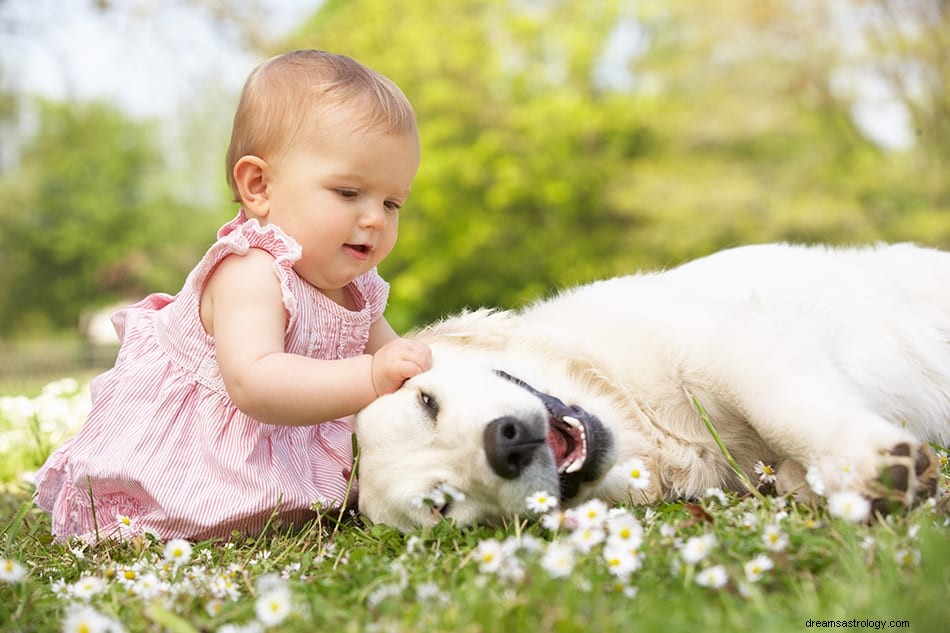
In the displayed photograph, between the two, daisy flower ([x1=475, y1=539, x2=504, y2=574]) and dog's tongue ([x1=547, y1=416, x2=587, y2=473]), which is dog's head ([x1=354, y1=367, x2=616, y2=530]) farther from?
daisy flower ([x1=475, y1=539, x2=504, y2=574])

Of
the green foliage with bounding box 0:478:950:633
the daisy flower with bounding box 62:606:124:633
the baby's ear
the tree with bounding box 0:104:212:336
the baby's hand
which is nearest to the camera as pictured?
the green foliage with bounding box 0:478:950:633

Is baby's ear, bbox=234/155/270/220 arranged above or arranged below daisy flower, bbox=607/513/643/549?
above

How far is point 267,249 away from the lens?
2.88 m

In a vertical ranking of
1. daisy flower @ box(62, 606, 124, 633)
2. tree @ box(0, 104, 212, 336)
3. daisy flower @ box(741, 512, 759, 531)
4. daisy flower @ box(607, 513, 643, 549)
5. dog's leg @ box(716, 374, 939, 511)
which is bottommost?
tree @ box(0, 104, 212, 336)

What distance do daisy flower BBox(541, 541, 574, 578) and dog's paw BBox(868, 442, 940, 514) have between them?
0.77 m

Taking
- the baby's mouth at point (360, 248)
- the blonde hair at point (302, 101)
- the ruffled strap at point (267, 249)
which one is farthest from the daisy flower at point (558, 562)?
the blonde hair at point (302, 101)

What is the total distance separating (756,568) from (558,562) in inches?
14.9

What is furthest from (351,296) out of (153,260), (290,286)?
(153,260)

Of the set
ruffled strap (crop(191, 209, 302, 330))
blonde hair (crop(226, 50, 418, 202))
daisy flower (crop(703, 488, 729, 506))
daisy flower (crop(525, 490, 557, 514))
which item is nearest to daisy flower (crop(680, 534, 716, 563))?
daisy flower (crop(525, 490, 557, 514))

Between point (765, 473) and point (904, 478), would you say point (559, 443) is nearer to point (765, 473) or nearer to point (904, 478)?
point (765, 473)

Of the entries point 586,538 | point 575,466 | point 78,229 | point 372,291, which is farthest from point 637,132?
point 78,229

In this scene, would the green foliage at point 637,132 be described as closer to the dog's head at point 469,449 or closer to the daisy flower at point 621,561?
the dog's head at point 469,449

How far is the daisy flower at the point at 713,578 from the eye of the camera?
172 centimetres

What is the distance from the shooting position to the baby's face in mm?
2863
